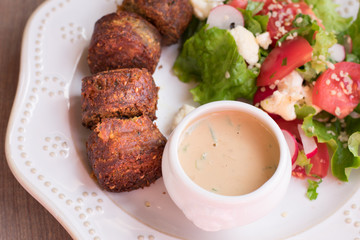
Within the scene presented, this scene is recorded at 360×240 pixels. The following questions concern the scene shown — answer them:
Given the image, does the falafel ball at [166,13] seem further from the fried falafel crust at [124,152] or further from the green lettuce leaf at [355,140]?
the green lettuce leaf at [355,140]

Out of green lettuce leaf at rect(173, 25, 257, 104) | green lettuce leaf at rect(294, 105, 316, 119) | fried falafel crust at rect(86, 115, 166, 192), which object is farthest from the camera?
green lettuce leaf at rect(173, 25, 257, 104)

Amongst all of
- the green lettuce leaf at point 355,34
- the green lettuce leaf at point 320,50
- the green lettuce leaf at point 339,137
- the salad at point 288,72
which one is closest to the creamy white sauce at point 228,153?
the salad at point 288,72

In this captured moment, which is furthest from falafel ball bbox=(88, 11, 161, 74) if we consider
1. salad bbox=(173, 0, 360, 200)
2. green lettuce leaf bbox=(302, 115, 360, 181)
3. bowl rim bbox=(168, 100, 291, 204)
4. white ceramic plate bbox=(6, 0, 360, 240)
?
green lettuce leaf bbox=(302, 115, 360, 181)

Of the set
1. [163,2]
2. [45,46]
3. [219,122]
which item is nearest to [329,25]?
[163,2]

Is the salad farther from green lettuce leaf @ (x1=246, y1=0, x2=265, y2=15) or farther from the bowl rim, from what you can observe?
the bowl rim

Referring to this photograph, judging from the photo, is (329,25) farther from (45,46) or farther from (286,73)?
(45,46)

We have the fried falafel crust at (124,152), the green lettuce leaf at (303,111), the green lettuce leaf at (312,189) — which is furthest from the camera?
the green lettuce leaf at (303,111)

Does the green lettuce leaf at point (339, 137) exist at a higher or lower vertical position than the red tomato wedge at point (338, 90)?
lower
